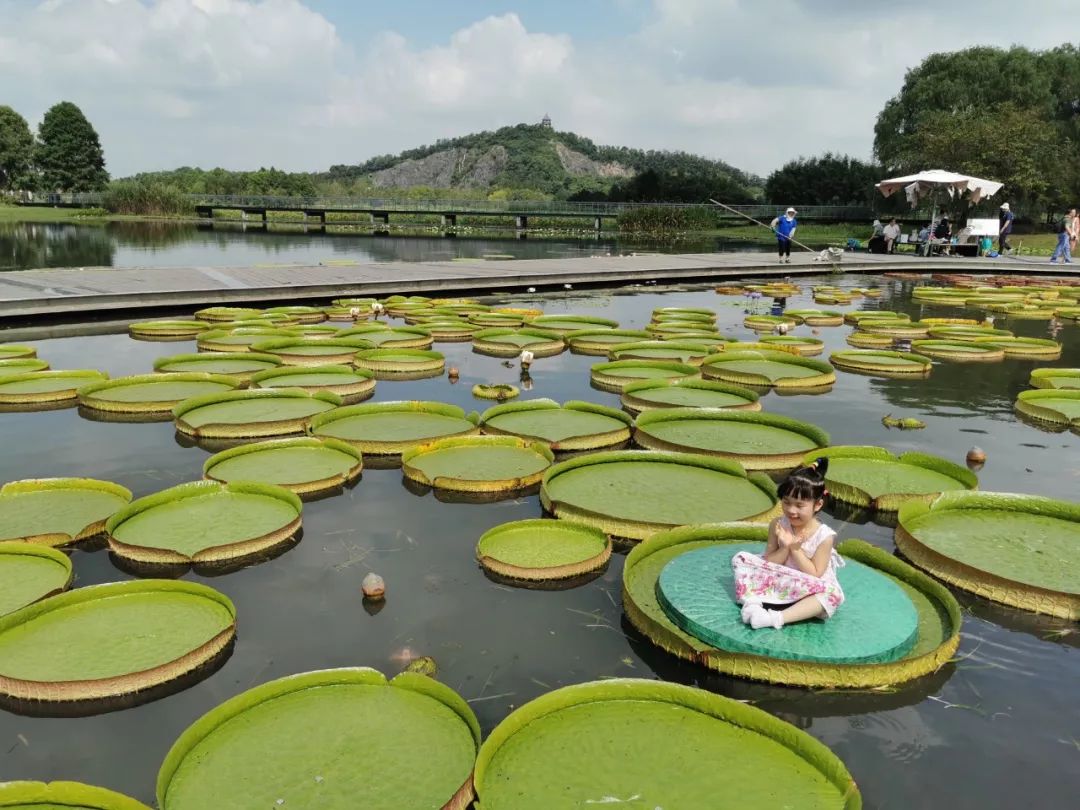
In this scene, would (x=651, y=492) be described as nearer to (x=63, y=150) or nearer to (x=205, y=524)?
(x=205, y=524)

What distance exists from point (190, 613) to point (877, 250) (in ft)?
89.2

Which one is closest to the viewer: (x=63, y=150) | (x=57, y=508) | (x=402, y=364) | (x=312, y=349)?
(x=57, y=508)

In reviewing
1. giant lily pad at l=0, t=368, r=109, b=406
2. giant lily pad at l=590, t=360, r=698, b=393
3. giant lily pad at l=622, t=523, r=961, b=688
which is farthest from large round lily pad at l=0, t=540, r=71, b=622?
giant lily pad at l=590, t=360, r=698, b=393

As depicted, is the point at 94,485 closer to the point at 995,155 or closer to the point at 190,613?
the point at 190,613

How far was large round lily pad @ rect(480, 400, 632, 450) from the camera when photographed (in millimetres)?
5695

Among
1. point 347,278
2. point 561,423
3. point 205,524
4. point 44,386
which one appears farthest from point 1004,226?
point 205,524

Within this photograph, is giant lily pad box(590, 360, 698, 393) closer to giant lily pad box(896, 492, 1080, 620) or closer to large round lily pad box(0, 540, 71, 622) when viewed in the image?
giant lily pad box(896, 492, 1080, 620)

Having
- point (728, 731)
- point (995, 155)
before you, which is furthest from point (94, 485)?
point (995, 155)

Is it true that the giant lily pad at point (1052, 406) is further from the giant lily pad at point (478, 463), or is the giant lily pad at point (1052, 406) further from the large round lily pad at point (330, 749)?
the large round lily pad at point (330, 749)

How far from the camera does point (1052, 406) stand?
23.2 ft

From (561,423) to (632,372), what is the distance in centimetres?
222

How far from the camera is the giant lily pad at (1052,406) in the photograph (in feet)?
22.1

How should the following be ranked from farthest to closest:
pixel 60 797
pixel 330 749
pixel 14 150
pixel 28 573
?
pixel 14 150
pixel 28 573
pixel 330 749
pixel 60 797

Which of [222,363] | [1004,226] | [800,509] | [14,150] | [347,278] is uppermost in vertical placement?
[14,150]
